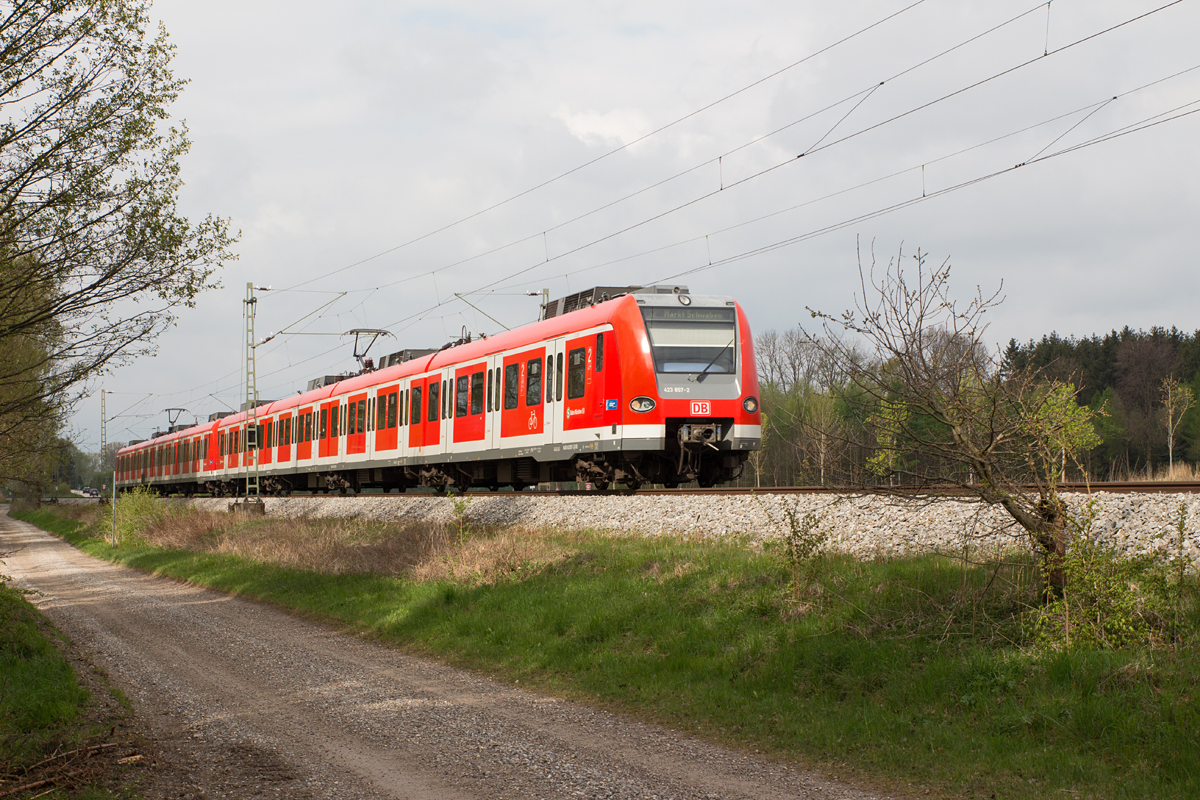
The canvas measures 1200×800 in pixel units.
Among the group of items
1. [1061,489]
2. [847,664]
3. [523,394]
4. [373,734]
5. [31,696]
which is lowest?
[373,734]

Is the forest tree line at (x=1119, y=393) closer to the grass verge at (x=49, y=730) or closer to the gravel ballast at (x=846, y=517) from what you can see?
the gravel ballast at (x=846, y=517)

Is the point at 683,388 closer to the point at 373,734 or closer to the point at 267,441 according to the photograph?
the point at 373,734

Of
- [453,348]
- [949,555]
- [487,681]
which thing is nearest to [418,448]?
[453,348]

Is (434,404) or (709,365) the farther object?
(434,404)

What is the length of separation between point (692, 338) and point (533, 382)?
389cm

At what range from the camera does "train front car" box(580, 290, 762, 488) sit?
17.6 m

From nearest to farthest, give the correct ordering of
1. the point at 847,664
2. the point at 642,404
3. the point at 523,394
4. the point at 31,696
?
the point at 847,664 < the point at 31,696 < the point at 642,404 < the point at 523,394

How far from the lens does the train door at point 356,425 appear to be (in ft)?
101

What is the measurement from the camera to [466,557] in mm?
14258

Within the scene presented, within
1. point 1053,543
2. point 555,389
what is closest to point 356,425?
point 555,389

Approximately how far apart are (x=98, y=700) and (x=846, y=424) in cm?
735

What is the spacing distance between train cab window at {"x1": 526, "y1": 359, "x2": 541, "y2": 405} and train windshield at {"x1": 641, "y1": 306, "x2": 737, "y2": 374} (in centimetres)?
335

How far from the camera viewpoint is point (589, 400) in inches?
727

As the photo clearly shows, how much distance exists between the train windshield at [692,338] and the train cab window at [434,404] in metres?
8.95
